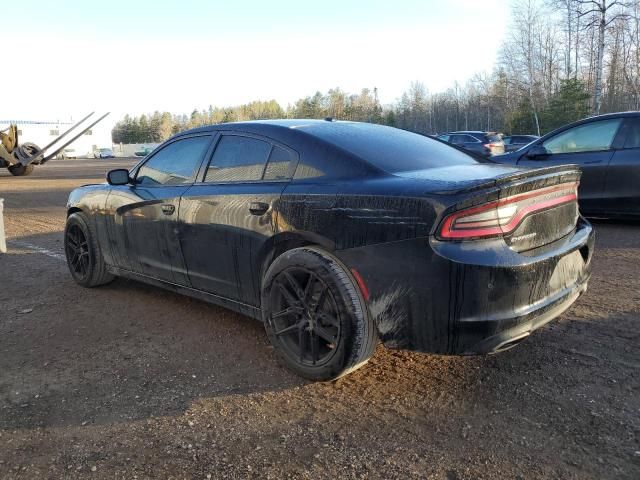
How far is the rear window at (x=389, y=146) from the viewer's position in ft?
10.5

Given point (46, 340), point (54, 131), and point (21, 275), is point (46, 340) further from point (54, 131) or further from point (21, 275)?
point (54, 131)

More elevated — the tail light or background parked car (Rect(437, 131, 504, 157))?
background parked car (Rect(437, 131, 504, 157))

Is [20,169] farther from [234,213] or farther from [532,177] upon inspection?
[532,177]

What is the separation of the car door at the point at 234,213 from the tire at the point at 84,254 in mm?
1494

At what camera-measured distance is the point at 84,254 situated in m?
5.05

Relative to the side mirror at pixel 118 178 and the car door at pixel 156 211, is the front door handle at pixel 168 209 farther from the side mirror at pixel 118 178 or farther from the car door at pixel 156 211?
the side mirror at pixel 118 178

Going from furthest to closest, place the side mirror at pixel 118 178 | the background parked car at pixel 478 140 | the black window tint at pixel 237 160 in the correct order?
the background parked car at pixel 478 140 < the side mirror at pixel 118 178 < the black window tint at pixel 237 160

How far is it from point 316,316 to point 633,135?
19.6ft

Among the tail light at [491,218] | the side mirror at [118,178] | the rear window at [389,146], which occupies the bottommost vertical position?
the tail light at [491,218]

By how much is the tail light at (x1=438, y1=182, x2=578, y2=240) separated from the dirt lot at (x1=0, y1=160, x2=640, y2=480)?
0.90 meters

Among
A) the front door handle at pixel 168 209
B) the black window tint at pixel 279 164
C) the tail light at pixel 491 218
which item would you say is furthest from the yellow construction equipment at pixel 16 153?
the tail light at pixel 491 218

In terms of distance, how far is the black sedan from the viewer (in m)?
6.89

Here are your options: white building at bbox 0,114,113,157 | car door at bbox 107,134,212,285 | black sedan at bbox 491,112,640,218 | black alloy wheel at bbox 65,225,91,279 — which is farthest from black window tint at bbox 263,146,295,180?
white building at bbox 0,114,113,157

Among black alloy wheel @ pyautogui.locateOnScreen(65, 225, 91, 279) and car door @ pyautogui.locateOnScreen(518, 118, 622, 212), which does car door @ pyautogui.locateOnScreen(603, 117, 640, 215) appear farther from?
black alloy wheel @ pyautogui.locateOnScreen(65, 225, 91, 279)
